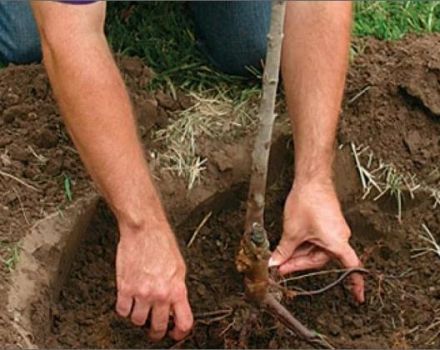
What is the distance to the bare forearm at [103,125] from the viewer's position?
2.24 m

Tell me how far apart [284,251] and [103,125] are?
439 mm

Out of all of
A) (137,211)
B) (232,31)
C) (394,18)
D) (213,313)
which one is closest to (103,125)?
(137,211)

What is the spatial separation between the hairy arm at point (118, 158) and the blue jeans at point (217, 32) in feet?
2.19

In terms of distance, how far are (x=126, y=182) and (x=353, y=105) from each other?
2.36ft

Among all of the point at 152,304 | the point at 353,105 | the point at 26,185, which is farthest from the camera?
the point at 353,105

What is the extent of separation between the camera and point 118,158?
2240 millimetres

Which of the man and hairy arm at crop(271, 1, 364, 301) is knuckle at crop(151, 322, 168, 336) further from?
hairy arm at crop(271, 1, 364, 301)

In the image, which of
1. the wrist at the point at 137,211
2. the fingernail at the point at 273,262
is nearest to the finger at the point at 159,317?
the wrist at the point at 137,211

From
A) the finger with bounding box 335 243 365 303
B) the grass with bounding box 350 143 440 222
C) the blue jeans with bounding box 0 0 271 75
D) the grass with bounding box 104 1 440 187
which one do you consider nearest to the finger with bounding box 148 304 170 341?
the finger with bounding box 335 243 365 303

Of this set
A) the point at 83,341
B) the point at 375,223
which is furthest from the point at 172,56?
the point at 83,341

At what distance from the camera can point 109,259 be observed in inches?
101

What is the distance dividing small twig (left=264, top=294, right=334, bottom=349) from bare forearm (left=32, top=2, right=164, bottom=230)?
0.90ft

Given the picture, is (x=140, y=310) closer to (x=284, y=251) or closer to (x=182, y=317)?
(x=182, y=317)

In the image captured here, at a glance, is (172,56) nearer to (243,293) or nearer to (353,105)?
(353,105)
